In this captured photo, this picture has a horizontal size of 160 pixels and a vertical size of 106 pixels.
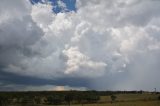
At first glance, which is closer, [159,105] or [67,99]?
[159,105]

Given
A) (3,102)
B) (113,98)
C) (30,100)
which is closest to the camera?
(3,102)

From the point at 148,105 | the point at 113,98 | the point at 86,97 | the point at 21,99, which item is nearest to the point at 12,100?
the point at 21,99

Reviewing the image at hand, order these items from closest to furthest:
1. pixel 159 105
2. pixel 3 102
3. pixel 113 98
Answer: pixel 159 105, pixel 3 102, pixel 113 98

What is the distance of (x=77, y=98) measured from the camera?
190 metres

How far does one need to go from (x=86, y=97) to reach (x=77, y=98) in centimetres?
968

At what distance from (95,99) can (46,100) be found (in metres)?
30.8

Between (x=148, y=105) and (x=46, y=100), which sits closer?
(x=148, y=105)

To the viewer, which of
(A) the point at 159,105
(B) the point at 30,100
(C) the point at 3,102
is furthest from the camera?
(B) the point at 30,100

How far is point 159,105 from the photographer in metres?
124

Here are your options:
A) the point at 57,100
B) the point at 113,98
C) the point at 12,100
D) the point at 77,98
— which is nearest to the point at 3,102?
the point at 12,100

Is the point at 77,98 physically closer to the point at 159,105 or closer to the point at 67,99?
the point at 67,99

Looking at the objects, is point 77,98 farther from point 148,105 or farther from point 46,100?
point 148,105

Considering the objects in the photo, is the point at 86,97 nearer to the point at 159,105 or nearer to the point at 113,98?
the point at 113,98

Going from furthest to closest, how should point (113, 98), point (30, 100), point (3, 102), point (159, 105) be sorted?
point (113, 98) < point (30, 100) < point (3, 102) < point (159, 105)
